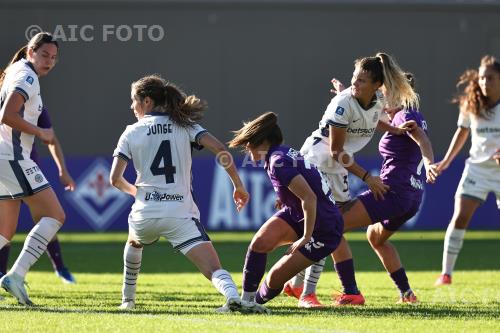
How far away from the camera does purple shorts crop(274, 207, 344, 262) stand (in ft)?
26.8

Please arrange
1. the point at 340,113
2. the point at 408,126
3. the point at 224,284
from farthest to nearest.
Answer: the point at 408,126, the point at 340,113, the point at 224,284

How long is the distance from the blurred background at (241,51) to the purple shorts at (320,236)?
1314 centimetres

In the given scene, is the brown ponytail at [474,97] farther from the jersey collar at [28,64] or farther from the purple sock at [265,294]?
the jersey collar at [28,64]

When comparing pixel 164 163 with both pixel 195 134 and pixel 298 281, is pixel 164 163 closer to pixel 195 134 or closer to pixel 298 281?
pixel 195 134

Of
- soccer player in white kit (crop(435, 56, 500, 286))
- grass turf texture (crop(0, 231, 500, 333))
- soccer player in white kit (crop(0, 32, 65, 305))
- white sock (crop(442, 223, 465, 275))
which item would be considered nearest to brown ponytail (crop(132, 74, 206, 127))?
soccer player in white kit (crop(0, 32, 65, 305))

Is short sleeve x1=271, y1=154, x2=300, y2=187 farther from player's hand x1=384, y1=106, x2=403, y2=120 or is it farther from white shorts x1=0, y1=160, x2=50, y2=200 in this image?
white shorts x1=0, y1=160, x2=50, y2=200

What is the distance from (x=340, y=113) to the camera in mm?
8898

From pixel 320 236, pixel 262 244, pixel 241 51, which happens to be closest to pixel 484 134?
pixel 320 236

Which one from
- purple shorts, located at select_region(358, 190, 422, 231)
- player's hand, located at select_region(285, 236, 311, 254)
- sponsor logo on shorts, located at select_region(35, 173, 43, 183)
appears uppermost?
sponsor logo on shorts, located at select_region(35, 173, 43, 183)

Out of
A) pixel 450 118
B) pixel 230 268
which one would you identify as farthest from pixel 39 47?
pixel 450 118

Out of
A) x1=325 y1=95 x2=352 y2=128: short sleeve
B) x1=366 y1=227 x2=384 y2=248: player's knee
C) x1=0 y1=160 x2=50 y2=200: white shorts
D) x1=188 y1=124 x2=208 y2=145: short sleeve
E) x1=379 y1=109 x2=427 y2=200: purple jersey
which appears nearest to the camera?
x1=188 y1=124 x2=208 y2=145: short sleeve

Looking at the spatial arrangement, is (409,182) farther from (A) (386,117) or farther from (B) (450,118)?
(B) (450,118)

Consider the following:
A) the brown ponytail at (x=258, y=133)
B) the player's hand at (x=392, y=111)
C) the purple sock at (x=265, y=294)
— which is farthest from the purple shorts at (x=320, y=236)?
the player's hand at (x=392, y=111)

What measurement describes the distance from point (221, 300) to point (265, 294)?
1101mm
